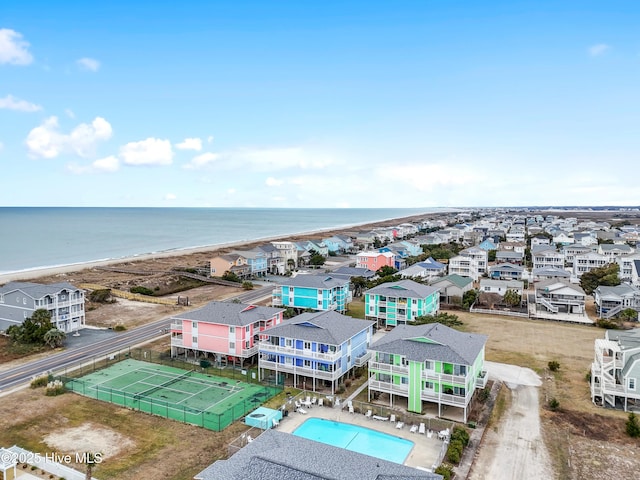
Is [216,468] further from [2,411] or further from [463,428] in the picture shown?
[2,411]

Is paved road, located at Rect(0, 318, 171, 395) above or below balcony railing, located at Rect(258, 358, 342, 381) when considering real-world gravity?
below

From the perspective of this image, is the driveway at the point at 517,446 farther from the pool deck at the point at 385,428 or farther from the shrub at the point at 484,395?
the pool deck at the point at 385,428

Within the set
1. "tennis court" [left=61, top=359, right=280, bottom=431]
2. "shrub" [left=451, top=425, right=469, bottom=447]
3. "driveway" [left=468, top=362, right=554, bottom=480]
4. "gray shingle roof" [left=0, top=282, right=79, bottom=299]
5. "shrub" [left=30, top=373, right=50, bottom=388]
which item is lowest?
"driveway" [left=468, top=362, right=554, bottom=480]

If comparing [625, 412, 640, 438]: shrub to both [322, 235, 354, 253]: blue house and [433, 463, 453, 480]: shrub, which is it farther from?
[322, 235, 354, 253]: blue house

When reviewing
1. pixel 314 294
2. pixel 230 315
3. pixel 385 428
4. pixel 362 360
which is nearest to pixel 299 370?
pixel 362 360

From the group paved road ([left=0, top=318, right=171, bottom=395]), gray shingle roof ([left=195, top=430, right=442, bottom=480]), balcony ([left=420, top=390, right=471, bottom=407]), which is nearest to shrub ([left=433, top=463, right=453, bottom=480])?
gray shingle roof ([left=195, top=430, right=442, bottom=480])

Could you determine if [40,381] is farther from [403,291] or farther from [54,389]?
[403,291]

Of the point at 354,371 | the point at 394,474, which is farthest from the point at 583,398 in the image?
the point at 394,474
